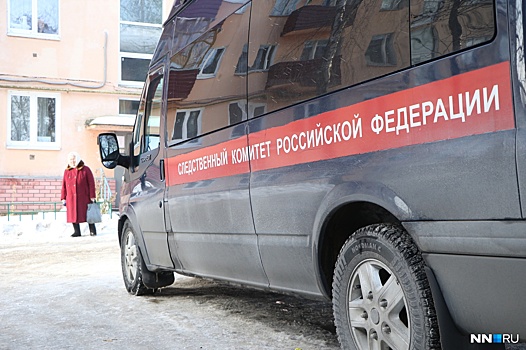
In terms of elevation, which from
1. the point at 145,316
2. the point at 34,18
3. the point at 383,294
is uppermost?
the point at 34,18

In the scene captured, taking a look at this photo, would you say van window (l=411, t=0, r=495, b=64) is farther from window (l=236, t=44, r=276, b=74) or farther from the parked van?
window (l=236, t=44, r=276, b=74)

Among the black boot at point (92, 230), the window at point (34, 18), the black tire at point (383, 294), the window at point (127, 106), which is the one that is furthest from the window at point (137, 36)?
the black tire at point (383, 294)

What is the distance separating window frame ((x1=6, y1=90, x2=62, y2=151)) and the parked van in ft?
57.3

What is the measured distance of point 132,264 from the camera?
276 inches

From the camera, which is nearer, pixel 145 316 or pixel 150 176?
pixel 145 316

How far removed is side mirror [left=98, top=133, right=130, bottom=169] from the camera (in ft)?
22.9

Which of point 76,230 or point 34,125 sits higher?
point 34,125

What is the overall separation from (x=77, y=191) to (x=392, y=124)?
13.1 m

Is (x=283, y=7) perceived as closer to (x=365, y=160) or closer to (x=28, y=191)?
(x=365, y=160)

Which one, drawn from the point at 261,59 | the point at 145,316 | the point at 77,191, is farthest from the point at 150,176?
the point at 77,191

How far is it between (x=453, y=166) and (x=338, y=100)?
905 mm

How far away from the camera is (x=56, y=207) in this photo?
2197 centimetres

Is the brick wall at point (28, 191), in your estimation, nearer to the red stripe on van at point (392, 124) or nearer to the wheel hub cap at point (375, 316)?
the red stripe on van at point (392, 124)

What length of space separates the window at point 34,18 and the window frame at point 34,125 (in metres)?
1.76
